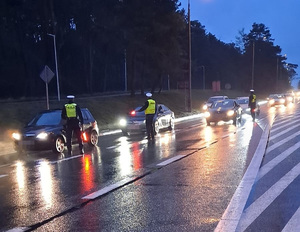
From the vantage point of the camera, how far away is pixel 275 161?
9.73 meters

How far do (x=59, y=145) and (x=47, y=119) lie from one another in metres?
1.10

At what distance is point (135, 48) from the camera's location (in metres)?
38.2

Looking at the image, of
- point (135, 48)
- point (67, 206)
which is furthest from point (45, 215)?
point (135, 48)

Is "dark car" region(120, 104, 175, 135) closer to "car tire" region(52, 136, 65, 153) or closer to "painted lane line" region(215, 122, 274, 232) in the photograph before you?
"car tire" region(52, 136, 65, 153)

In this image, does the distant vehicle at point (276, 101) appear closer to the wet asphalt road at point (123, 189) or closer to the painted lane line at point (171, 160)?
the wet asphalt road at point (123, 189)

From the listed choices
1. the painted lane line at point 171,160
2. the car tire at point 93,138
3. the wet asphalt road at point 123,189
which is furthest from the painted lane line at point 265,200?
the car tire at point 93,138

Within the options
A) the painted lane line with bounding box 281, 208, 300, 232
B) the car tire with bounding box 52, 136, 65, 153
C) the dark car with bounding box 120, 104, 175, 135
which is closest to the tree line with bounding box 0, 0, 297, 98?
the dark car with bounding box 120, 104, 175, 135

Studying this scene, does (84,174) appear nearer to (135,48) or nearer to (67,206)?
(67,206)

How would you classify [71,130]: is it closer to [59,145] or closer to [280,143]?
Answer: [59,145]

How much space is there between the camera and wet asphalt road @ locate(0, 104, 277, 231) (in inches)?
219

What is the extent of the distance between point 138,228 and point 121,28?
3444 cm

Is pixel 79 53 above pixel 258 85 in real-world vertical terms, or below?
above

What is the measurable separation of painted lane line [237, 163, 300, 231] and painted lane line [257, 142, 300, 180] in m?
0.46

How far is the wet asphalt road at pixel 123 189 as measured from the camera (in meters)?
5.57
